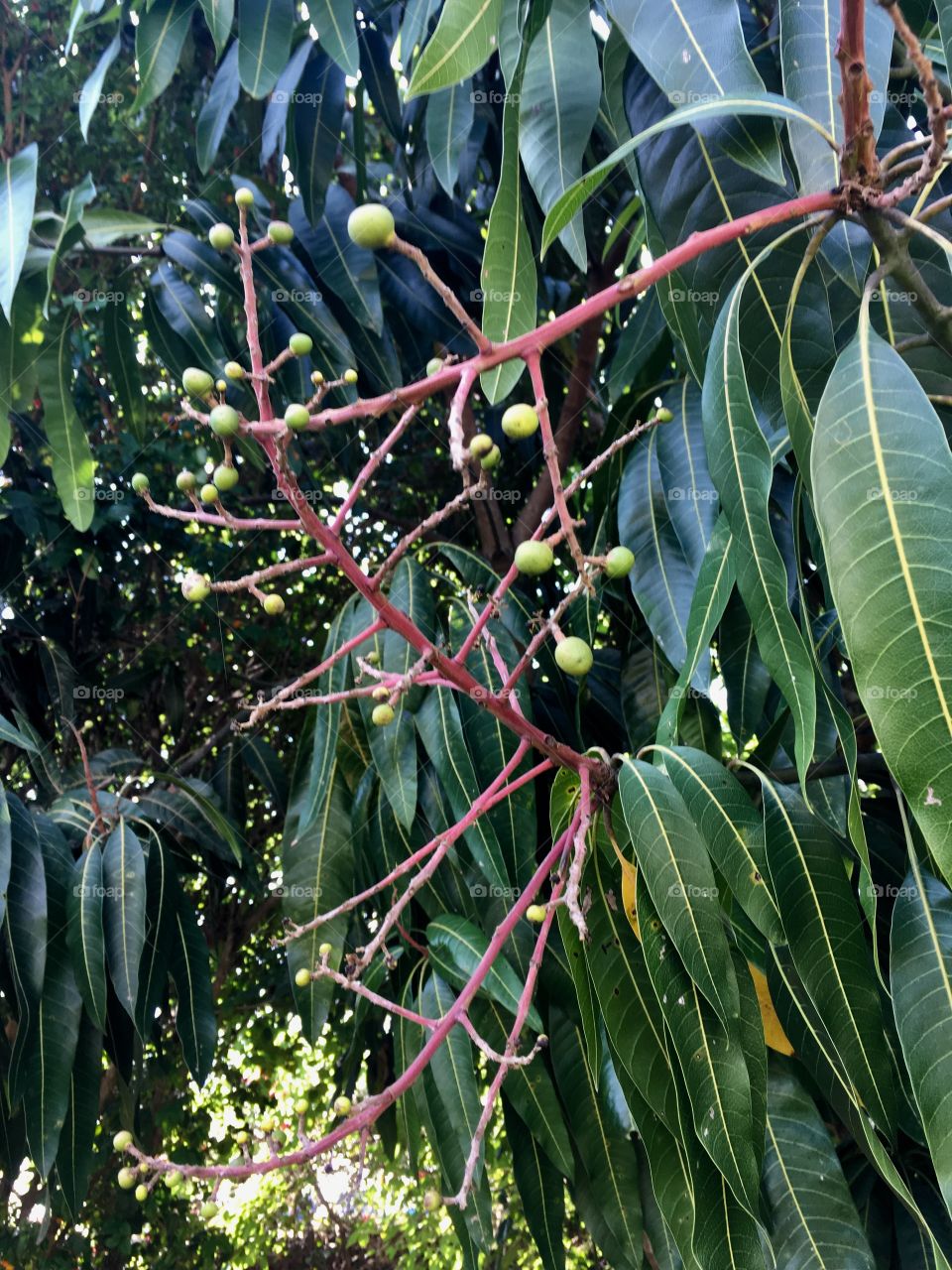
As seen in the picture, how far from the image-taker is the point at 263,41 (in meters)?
1.17

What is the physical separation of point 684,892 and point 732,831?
0.09m

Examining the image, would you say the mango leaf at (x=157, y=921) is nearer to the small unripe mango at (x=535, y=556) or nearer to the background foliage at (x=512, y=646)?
the background foliage at (x=512, y=646)

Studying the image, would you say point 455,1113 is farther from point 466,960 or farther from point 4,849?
point 4,849

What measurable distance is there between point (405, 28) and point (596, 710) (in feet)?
2.79

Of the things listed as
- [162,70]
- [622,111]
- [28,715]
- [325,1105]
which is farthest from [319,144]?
[325,1105]

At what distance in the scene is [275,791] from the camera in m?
1.76

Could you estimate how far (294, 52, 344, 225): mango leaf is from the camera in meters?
1.36

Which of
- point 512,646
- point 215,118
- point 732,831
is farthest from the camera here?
point 215,118

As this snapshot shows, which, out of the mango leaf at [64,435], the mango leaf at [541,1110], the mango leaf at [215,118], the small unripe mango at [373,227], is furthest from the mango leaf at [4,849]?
the small unripe mango at [373,227]

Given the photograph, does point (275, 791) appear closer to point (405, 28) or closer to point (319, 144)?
point (319, 144)

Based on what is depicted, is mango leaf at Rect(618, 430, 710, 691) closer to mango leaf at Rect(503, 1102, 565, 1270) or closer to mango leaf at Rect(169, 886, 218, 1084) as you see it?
mango leaf at Rect(503, 1102, 565, 1270)

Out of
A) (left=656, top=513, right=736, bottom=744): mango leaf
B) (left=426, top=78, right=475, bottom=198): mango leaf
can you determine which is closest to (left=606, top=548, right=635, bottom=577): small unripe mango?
(left=656, top=513, right=736, bottom=744): mango leaf

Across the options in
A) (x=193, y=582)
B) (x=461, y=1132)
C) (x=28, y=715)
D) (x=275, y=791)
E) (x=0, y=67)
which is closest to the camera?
(x=193, y=582)

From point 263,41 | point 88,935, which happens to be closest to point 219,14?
point 263,41
